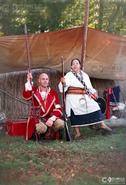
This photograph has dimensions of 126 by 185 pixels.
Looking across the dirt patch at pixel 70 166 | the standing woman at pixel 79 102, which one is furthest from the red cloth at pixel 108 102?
the dirt patch at pixel 70 166

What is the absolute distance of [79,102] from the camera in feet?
21.4

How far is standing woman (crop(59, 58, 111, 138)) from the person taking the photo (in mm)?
6461

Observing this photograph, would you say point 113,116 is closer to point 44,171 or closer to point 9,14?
point 9,14

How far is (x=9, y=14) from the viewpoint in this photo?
7.31 metres

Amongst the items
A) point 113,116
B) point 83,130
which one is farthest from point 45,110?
point 113,116

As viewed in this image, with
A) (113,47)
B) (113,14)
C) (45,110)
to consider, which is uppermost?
(113,14)

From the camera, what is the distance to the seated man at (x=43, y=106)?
6160 millimetres

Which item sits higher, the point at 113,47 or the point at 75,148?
the point at 113,47

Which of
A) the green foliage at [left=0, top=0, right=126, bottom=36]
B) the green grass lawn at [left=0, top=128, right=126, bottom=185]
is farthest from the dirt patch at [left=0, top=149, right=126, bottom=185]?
the green foliage at [left=0, top=0, right=126, bottom=36]

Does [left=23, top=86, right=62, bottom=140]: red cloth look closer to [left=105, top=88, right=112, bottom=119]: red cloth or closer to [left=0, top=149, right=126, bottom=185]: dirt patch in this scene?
[left=0, top=149, right=126, bottom=185]: dirt patch

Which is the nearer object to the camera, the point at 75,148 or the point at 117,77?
the point at 75,148

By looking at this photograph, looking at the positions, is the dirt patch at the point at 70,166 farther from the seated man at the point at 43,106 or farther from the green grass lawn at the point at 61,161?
the seated man at the point at 43,106

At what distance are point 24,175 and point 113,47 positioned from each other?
11.2ft

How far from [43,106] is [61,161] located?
54.4 inches
